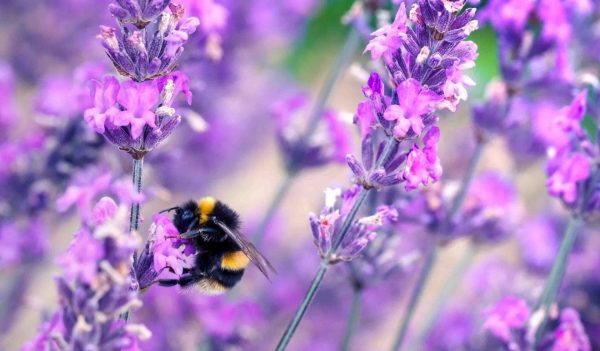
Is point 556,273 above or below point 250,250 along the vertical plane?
below

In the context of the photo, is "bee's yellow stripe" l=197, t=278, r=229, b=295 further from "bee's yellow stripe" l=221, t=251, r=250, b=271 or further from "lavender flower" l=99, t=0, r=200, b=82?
"lavender flower" l=99, t=0, r=200, b=82

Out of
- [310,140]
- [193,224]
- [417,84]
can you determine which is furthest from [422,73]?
[310,140]

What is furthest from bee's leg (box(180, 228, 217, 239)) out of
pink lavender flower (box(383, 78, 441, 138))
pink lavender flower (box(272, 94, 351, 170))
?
pink lavender flower (box(272, 94, 351, 170))

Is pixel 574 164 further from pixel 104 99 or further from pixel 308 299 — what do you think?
pixel 104 99

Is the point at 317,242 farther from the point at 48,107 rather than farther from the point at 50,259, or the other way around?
the point at 50,259

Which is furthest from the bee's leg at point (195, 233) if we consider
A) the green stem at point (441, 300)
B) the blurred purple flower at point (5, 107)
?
the blurred purple flower at point (5, 107)

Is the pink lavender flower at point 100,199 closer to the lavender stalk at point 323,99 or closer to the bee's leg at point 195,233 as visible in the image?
the bee's leg at point 195,233
